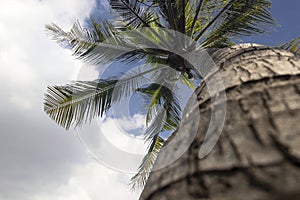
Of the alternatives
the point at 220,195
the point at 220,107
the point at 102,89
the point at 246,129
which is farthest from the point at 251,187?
the point at 102,89

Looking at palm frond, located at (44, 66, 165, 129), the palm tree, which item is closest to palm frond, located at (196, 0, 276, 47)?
the palm tree

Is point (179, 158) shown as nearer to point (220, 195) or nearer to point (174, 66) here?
point (220, 195)

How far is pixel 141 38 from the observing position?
5852 millimetres

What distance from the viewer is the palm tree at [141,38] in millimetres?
5219

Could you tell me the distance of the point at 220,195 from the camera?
0.86m

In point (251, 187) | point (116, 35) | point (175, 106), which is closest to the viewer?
point (251, 187)

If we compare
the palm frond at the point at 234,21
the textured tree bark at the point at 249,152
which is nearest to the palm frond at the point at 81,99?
the palm frond at the point at 234,21

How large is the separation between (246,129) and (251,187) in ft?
0.73

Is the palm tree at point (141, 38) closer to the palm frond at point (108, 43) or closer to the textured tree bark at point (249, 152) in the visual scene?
the palm frond at point (108, 43)

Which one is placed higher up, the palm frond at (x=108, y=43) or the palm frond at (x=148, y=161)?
the palm frond at (x=108, y=43)

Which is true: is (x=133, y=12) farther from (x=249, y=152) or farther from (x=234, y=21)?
(x=249, y=152)

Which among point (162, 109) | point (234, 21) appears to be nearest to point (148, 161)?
point (162, 109)

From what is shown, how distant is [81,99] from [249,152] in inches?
193

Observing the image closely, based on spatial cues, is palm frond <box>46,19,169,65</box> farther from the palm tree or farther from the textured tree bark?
the textured tree bark
